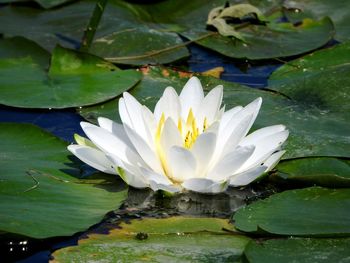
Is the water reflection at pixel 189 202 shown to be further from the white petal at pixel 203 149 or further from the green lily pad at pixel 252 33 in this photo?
the green lily pad at pixel 252 33

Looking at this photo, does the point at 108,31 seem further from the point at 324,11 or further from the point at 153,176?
the point at 153,176

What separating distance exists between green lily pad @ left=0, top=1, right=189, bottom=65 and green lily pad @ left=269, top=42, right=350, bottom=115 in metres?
0.66

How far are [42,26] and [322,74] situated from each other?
1801mm

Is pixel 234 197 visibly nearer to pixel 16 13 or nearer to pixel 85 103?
pixel 85 103

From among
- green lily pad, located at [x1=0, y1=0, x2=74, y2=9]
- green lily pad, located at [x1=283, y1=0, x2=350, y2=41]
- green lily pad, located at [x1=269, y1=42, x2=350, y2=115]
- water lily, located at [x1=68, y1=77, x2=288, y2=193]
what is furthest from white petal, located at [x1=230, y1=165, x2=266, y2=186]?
green lily pad, located at [x1=0, y1=0, x2=74, y2=9]

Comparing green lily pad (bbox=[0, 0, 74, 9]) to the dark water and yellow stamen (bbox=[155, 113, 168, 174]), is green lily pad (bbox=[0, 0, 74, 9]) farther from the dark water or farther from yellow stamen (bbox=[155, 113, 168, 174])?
yellow stamen (bbox=[155, 113, 168, 174])

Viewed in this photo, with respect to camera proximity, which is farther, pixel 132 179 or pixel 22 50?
pixel 22 50

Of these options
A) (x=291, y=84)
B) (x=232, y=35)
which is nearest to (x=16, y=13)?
(x=232, y=35)

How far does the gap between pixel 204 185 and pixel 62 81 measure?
4.11 feet

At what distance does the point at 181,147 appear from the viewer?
2656mm

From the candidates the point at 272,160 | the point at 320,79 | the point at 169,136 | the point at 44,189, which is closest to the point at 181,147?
the point at 169,136

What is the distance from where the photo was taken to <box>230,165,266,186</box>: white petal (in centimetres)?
278

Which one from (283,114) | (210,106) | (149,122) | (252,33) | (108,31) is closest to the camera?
(149,122)

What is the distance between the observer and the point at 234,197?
282cm
